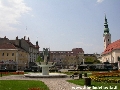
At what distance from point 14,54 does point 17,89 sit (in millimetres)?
63274

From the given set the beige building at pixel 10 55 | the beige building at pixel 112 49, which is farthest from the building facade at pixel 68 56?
the beige building at pixel 10 55

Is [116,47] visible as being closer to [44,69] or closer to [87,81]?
[44,69]

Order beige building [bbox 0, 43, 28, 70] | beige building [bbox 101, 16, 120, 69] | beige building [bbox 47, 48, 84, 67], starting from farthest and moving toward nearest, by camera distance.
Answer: beige building [bbox 47, 48, 84, 67] < beige building [bbox 101, 16, 120, 69] < beige building [bbox 0, 43, 28, 70]

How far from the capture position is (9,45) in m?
81.6

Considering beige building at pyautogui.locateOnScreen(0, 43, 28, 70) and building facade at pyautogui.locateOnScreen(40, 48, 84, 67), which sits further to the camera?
building facade at pyautogui.locateOnScreen(40, 48, 84, 67)

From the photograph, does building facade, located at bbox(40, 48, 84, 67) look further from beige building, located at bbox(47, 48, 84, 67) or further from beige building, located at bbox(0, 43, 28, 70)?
beige building, located at bbox(0, 43, 28, 70)

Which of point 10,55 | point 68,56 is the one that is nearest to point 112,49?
point 10,55

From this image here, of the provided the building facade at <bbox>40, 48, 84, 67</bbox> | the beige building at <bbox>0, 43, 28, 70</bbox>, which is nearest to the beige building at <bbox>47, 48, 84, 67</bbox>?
the building facade at <bbox>40, 48, 84, 67</bbox>

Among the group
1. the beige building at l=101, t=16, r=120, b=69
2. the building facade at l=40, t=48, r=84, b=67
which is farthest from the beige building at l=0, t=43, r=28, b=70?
the building facade at l=40, t=48, r=84, b=67

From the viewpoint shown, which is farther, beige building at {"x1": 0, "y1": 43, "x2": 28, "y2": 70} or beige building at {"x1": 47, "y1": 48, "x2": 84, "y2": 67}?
beige building at {"x1": 47, "y1": 48, "x2": 84, "y2": 67}

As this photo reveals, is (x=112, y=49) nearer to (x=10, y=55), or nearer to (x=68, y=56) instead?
(x=10, y=55)

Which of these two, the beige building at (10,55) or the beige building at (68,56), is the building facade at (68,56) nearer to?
the beige building at (68,56)

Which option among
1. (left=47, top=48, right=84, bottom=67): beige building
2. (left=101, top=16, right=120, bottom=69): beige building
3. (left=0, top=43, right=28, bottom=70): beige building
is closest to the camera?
(left=0, top=43, right=28, bottom=70): beige building

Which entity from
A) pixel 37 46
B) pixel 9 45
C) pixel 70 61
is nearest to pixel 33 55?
pixel 37 46
